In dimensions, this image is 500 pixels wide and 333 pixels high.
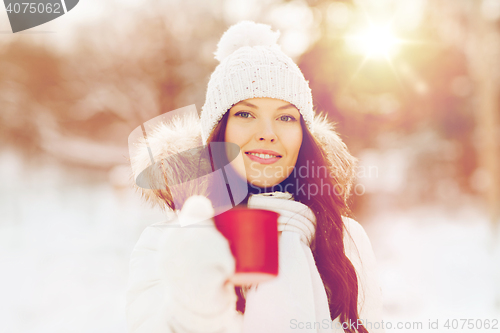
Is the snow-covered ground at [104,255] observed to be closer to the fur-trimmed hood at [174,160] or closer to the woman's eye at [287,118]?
the fur-trimmed hood at [174,160]

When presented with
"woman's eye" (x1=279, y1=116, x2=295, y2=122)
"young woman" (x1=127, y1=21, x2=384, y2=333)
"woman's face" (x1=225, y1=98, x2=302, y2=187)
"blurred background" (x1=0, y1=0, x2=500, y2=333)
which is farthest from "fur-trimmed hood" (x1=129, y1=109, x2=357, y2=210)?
"blurred background" (x1=0, y1=0, x2=500, y2=333)

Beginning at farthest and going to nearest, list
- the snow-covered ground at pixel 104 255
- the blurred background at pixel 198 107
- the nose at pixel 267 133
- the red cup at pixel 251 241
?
the blurred background at pixel 198 107
the snow-covered ground at pixel 104 255
the nose at pixel 267 133
the red cup at pixel 251 241

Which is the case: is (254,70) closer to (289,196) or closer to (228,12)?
(289,196)

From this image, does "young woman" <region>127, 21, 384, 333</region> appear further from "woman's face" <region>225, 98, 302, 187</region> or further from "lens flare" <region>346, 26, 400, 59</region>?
"lens flare" <region>346, 26, 400, 59</region>

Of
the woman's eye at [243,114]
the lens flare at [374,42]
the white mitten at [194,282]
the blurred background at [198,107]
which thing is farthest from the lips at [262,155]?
the lens flare at [374,42]

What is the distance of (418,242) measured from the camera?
369 cm

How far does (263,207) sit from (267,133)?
12.4 inches

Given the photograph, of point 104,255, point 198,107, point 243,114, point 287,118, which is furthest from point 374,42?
point 104,255

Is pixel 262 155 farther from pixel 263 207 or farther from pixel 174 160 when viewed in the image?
pixel 174 160

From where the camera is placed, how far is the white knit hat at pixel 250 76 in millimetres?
1235

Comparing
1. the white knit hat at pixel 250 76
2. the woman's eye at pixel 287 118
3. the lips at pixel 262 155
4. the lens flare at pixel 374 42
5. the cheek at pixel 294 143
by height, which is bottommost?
the lips at pixel 262 155

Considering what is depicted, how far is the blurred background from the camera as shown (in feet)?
10.1

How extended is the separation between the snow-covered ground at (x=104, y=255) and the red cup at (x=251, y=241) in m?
1.83

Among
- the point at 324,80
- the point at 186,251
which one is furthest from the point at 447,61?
the point at 186,251
